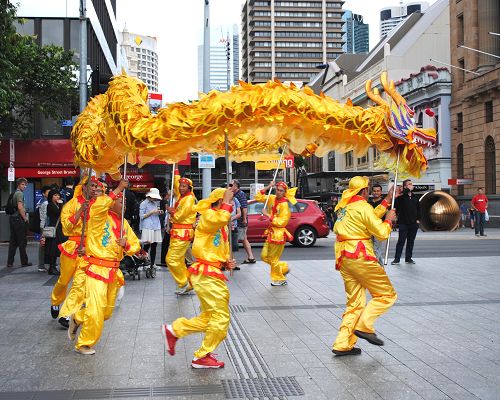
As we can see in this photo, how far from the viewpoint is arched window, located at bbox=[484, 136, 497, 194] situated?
4112cm

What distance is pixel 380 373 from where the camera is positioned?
5918 millimetres

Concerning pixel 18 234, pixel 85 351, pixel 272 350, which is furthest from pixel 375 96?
pixel 18 234

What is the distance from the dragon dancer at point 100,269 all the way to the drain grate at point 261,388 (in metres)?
1.61

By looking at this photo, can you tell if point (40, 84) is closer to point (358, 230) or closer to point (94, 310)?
point (94, 310)

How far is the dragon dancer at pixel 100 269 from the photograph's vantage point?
658 cm

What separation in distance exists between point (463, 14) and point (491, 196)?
554 inches

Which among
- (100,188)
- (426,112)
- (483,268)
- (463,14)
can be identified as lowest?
(483,268)

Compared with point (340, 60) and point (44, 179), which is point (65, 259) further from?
point (340, 60)

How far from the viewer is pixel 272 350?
6855 mm

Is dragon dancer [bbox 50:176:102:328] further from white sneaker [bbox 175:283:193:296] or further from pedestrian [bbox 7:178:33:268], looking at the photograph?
pedestrian [bbox 7:178:33:268]

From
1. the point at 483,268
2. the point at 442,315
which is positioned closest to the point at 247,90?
the point at 442,315

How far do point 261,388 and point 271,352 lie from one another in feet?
4.10

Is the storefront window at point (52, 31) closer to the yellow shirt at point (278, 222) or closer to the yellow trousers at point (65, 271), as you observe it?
the yellow shirt at point (278, 222)

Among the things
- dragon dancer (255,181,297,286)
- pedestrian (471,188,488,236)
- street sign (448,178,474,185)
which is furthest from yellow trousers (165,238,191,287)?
street sign (448,178,474,185)
